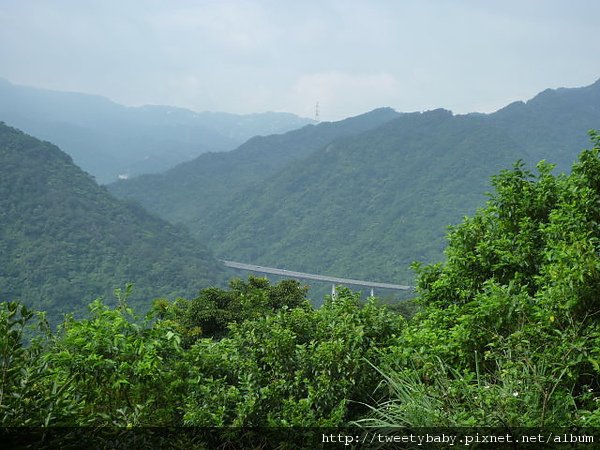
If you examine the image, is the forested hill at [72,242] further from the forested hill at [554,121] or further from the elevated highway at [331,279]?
the forested hill at [554,121]

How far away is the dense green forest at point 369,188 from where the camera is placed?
228 feet

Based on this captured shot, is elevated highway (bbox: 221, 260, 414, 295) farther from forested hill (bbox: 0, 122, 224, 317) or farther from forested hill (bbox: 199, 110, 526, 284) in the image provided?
forested hill (bbox: 0, 122, 224, 317)

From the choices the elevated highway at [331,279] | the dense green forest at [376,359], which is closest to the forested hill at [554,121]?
the elevated highway at [331,279]

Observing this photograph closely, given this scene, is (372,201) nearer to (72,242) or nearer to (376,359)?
(72,242)

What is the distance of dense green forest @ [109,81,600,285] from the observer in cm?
6944

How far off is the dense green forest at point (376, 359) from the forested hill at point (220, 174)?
85.3 metres

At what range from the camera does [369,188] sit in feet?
279

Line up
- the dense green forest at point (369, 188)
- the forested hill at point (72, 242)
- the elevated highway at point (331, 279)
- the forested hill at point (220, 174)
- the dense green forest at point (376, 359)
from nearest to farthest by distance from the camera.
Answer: the dense green forest at point (376, 359) < the forested hill at point (72, 242) < the elevated highway at point (331, 279) < the dense green forest at point (369, 188) < the forested hill at point (220, 174)

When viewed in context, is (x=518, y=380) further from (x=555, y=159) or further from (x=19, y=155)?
(x=555, y=159)

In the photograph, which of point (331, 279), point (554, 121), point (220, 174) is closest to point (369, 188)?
point (331, 279)

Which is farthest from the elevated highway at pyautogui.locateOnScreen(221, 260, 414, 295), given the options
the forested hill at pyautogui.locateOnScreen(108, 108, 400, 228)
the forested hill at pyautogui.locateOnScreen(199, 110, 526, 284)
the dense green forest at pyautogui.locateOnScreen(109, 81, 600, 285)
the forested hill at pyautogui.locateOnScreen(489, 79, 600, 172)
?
the forested hill at pyautogui.locateOnScreen(489, 79, 600, 172)

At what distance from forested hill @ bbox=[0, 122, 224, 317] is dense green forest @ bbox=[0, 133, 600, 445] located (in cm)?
3667

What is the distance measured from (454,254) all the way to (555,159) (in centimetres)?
8490

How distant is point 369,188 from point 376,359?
82.2 meters
